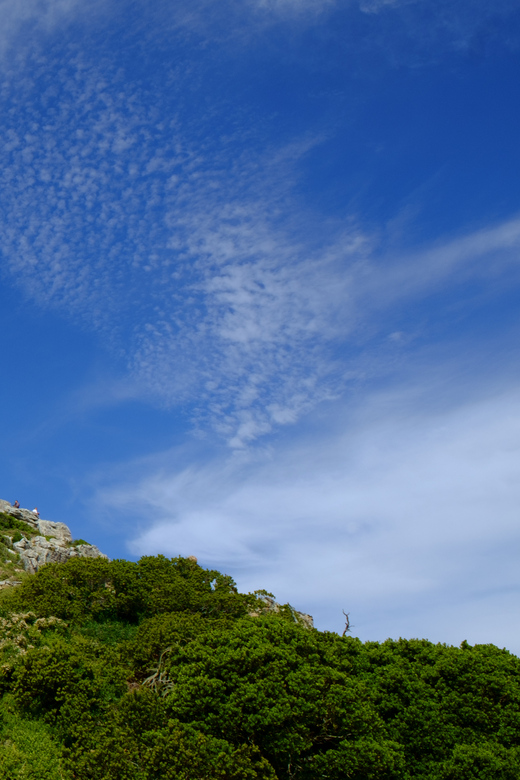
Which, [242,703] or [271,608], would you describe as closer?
[242,703]

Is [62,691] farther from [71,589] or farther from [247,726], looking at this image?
[71,589]

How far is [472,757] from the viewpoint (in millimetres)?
22031

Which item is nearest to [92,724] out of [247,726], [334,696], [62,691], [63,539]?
[62,691]

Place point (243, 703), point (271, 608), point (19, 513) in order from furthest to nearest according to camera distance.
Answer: point (19, 513) → point (271, 608) → point (243, 703)

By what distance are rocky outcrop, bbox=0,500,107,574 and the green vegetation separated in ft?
36.5

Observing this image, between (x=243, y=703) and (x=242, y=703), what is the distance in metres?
0.04

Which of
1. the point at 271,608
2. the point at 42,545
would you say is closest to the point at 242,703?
the point at 271,608

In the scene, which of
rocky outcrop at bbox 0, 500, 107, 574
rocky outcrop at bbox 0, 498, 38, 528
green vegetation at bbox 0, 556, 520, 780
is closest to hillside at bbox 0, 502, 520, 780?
green vegetation at bbox 0, 556, 520, 780

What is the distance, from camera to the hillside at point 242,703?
19031mm

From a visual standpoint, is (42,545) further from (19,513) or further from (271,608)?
(271,608)

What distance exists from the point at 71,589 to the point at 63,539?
27434 mm

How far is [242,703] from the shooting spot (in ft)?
63.7

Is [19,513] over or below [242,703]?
over

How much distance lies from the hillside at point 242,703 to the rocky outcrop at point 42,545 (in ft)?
37.2
